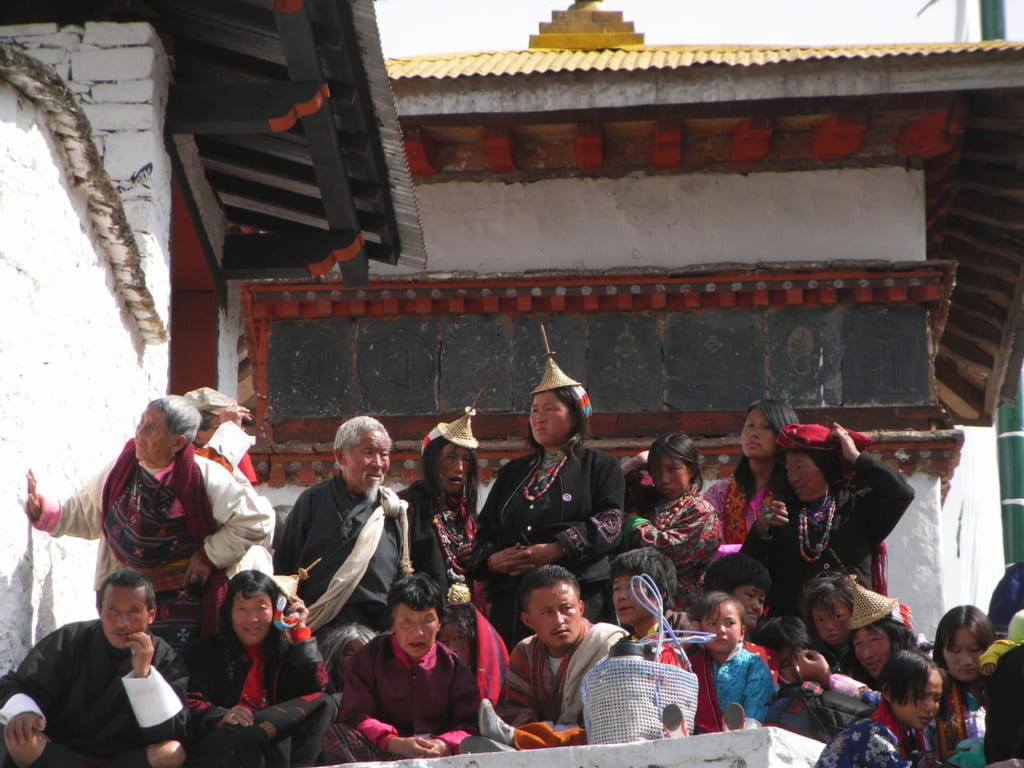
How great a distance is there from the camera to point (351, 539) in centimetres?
703

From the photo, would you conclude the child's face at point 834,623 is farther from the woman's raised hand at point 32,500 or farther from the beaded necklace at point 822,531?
the woman's raised hand at point 32,500

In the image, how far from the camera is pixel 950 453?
10781 mm

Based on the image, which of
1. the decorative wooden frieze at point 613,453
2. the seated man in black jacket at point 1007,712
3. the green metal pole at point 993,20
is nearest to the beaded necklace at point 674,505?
the seated man in black jacket at point 1007,712

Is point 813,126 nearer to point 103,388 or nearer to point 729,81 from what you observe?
point 729,81

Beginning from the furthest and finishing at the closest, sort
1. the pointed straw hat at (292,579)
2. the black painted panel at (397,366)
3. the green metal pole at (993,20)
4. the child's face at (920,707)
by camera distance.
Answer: the green metal pole at (993,20), the black painted panel at (397,366), the pointed straw hat at (292,579), the child's face at (920,707)

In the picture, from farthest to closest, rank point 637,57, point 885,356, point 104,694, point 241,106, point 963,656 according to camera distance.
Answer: point 637,57
point 885,356
point 241,106
point 963,656
point 104,694

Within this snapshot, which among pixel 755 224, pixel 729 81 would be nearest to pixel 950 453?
pixel 755 224

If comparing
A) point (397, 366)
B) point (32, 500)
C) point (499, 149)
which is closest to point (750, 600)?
point (32, 500)

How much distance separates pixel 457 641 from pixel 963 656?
6.18 feet

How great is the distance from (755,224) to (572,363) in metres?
1.51

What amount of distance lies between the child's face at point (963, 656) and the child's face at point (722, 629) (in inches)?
30.2

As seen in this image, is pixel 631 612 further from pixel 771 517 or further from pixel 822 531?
pixel 822 531

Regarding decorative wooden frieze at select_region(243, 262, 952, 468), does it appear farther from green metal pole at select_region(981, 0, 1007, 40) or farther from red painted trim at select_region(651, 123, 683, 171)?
green metal pole at select_region(981, 0, 1007, 40)

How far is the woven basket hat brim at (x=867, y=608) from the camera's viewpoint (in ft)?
22.7
